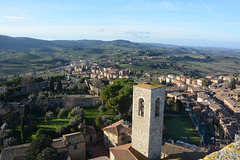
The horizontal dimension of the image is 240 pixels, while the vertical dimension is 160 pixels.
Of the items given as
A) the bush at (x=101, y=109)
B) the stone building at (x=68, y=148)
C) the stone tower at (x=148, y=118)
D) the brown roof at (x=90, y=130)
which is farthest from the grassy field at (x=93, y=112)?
the stone tower at (x=148, y=118)

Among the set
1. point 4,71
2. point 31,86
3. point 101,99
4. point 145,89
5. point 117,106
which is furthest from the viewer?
point 4,71

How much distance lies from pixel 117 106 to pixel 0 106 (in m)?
16.3

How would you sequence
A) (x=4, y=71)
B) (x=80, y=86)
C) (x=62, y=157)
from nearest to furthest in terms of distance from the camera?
(x=62, y=157)
(x=80, y=86)
(x=4, y=71)

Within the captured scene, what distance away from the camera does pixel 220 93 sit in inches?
1754

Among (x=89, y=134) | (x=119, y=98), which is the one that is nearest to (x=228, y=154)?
(x=89, y=134)

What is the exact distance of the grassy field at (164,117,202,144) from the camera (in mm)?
22150

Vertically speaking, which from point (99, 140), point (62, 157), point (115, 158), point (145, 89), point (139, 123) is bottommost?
point (99, 140)

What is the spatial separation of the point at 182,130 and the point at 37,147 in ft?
63.6

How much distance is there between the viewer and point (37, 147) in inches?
549

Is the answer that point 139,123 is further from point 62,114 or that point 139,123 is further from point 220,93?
point 220,93

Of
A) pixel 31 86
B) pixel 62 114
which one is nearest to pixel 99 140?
pixel 62 114

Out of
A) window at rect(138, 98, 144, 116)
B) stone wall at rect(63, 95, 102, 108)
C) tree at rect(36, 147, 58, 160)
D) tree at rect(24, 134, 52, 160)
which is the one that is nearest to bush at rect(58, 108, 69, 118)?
stone wall at rect(63, 95, 102, 108)

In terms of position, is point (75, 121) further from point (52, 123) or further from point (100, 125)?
point (52, 123)

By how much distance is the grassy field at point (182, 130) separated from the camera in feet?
Result: 72.7
